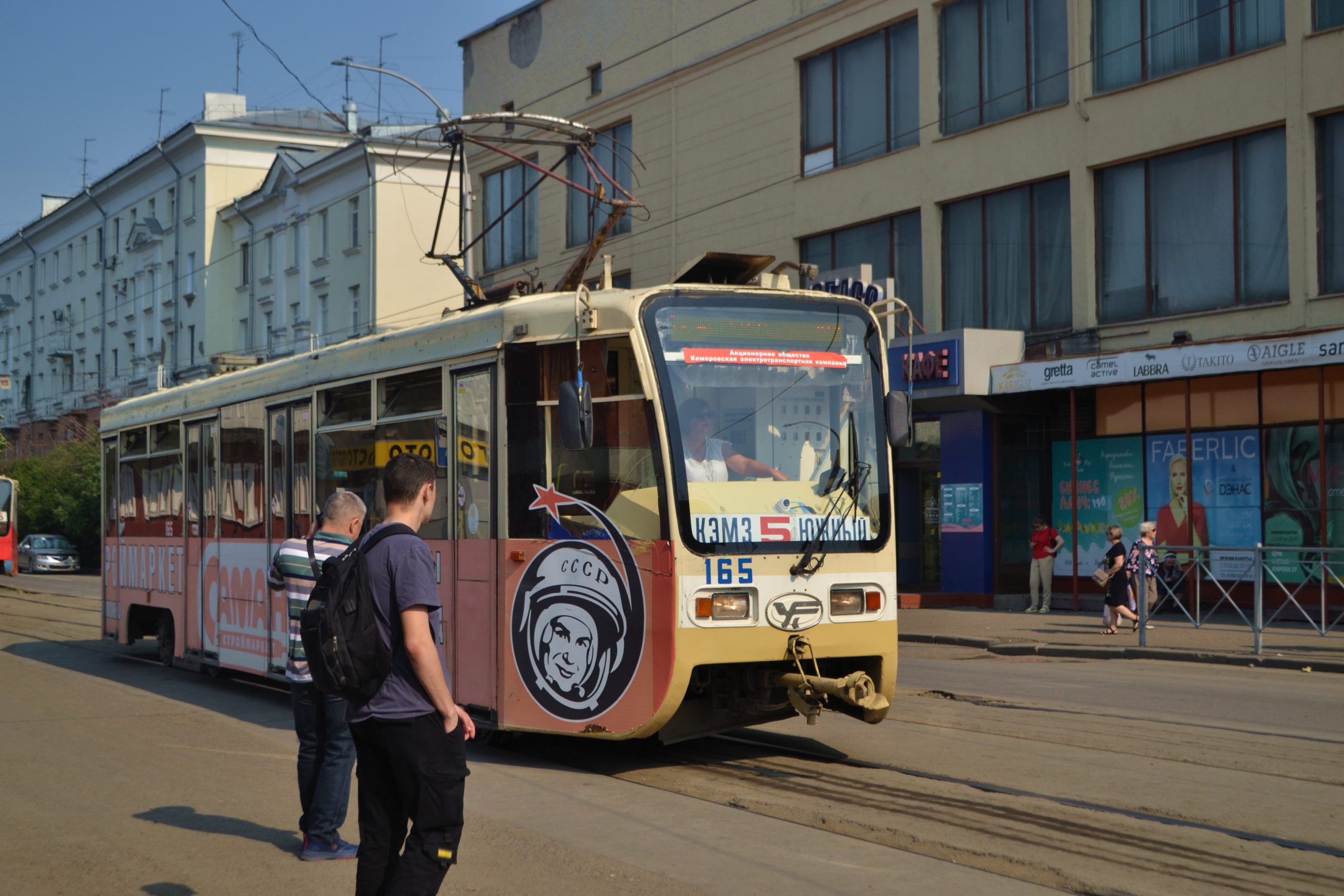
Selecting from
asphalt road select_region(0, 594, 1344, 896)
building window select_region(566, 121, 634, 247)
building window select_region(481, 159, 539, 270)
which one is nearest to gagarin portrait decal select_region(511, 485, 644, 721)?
asphalt road select_region(0, 594, 1344, 896)

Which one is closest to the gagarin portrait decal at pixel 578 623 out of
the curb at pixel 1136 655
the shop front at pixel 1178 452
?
the curb at pixel 1136 655

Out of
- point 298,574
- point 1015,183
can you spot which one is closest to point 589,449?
point 298,574

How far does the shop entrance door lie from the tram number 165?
18653 mm

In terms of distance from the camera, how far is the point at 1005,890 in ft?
18.4

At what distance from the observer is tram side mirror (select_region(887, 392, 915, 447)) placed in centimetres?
852

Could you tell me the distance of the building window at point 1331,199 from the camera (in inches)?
755

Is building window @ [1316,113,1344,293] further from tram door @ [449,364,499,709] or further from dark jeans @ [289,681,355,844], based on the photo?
dark jeans @ [289,681,355,844]

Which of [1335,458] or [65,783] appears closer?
[65,783]

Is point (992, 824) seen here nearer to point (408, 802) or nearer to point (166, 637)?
point (408, 802)

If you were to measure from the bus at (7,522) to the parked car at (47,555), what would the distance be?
548cm

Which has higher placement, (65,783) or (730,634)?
(730,634)

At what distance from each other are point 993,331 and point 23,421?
64656mm

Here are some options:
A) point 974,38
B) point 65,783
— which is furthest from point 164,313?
point 65,783

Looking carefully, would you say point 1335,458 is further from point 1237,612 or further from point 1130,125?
point 1130,125
